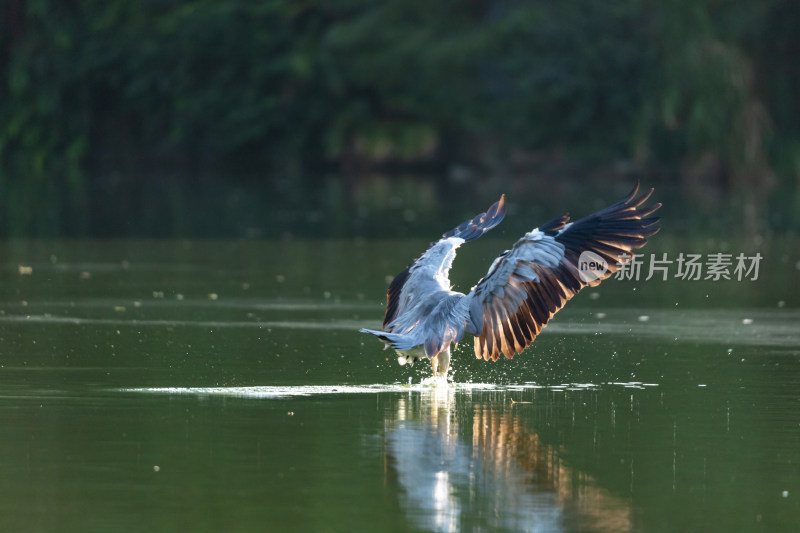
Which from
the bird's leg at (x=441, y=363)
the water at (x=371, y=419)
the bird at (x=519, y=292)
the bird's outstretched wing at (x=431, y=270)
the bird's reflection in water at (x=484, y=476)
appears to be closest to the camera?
the bird's reflection in water at (x=484, y=476)

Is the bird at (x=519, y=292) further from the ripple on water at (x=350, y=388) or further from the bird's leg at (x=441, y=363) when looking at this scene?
the ripple on water at (x=350, y=388)

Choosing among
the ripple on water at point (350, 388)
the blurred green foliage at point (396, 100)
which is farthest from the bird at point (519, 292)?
the blurred green foliage at point (396, 100)

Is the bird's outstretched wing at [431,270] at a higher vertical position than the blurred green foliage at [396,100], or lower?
lower

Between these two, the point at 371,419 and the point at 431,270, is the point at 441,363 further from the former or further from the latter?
the point at 371,419

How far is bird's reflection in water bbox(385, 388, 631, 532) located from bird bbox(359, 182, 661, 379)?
0.40 meters

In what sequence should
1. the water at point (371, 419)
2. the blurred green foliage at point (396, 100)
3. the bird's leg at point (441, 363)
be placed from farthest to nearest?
the blurred green foliage at point (396, 100), the bird's leg at point (441, 363), the water at point (371, 419)

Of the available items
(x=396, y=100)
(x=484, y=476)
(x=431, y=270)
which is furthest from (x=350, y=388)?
(x=396, y=100)

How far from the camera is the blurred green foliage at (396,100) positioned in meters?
32.5

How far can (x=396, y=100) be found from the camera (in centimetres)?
4181

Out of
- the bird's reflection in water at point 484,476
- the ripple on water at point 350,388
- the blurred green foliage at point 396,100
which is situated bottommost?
the bird's reflection in water at point 484,476

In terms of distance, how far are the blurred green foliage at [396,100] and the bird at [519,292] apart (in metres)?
18.4

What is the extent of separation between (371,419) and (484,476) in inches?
55.2

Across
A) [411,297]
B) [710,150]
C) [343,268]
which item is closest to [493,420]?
[411,297]

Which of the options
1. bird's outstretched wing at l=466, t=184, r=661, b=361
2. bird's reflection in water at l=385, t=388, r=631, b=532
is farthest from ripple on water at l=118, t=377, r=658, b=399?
bird's reflection in water at l=385, t=388, r=631, b=532
